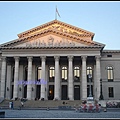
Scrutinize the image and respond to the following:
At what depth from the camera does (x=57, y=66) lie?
1938 inches

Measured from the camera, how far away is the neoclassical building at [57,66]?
160 ft

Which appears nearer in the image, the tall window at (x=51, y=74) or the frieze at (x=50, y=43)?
the frieze at (x=50, y=43)

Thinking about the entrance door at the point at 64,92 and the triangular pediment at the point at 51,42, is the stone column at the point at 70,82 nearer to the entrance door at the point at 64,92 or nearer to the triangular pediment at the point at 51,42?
the triangular pediment at the point at 51,42

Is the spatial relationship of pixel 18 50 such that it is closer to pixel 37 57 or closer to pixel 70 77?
pixel 37 57

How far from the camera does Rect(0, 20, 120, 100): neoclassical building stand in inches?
1924

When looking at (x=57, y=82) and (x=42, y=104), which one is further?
(x=57, y=82)

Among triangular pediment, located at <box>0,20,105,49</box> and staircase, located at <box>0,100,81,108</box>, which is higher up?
triangular pediment, located at <box>0,20,105,49</box>

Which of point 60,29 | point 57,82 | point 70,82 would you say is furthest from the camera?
point 60,29

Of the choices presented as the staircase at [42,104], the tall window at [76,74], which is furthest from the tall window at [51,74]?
the staircase at [42,104]

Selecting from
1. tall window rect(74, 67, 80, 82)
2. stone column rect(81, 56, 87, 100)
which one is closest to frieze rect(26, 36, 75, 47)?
stone column rect(81, 56, 87, 100)

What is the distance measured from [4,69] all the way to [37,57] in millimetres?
7709

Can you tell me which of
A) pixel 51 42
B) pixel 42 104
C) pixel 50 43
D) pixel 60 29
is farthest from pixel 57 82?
pixel 60 29

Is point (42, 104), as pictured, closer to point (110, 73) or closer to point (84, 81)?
point (84, 81)

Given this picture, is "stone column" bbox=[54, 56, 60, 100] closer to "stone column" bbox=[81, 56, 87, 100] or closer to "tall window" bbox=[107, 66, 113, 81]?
"stone column" bbox=[81, 56, 87, 100]
